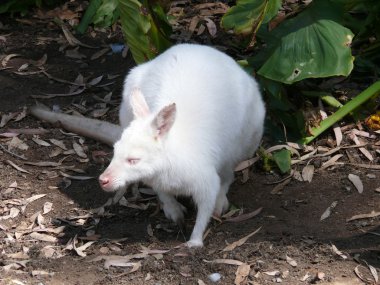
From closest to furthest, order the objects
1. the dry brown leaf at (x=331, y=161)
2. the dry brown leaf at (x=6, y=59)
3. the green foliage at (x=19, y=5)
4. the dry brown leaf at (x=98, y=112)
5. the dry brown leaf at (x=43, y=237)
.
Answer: the dry brown leaf at (x=43, y=237), the dry brown leaf at (x=331, y=161), the dry brown leaf at (x=98, y=112), the dry brown leaf at (x=6, y=59), the green foliage at (x=19, y=5)

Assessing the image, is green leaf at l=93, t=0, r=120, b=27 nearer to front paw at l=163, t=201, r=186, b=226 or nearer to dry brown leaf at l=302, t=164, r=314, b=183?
dry brown leaf at l=302, t=164, r=314, b=183

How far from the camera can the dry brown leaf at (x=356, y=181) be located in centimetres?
499

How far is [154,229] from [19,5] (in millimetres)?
3345

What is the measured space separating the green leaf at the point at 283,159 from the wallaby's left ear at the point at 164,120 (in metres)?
1.26

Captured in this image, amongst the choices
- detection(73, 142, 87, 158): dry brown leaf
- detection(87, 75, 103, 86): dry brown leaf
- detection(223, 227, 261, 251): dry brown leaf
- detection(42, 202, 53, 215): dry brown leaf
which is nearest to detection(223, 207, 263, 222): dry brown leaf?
detection(223, 227, 261, 251): dry brown leaf

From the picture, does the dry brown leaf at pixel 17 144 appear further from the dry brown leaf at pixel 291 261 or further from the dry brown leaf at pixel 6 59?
the dry brown leaf at pixel 291 261

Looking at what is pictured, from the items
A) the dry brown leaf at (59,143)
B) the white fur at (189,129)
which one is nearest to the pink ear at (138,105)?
the white fur at (189,129)

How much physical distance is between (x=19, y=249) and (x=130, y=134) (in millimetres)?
1027

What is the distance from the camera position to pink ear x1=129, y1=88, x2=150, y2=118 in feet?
14.1

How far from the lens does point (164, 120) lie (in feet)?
13.5

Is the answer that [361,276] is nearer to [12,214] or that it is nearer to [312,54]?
[312,54]

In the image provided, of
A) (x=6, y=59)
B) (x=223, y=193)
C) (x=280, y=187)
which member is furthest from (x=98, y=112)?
(x=280, y=187)

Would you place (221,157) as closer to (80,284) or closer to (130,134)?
(130,134)

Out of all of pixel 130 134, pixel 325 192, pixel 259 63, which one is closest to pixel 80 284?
pixel 130 134
